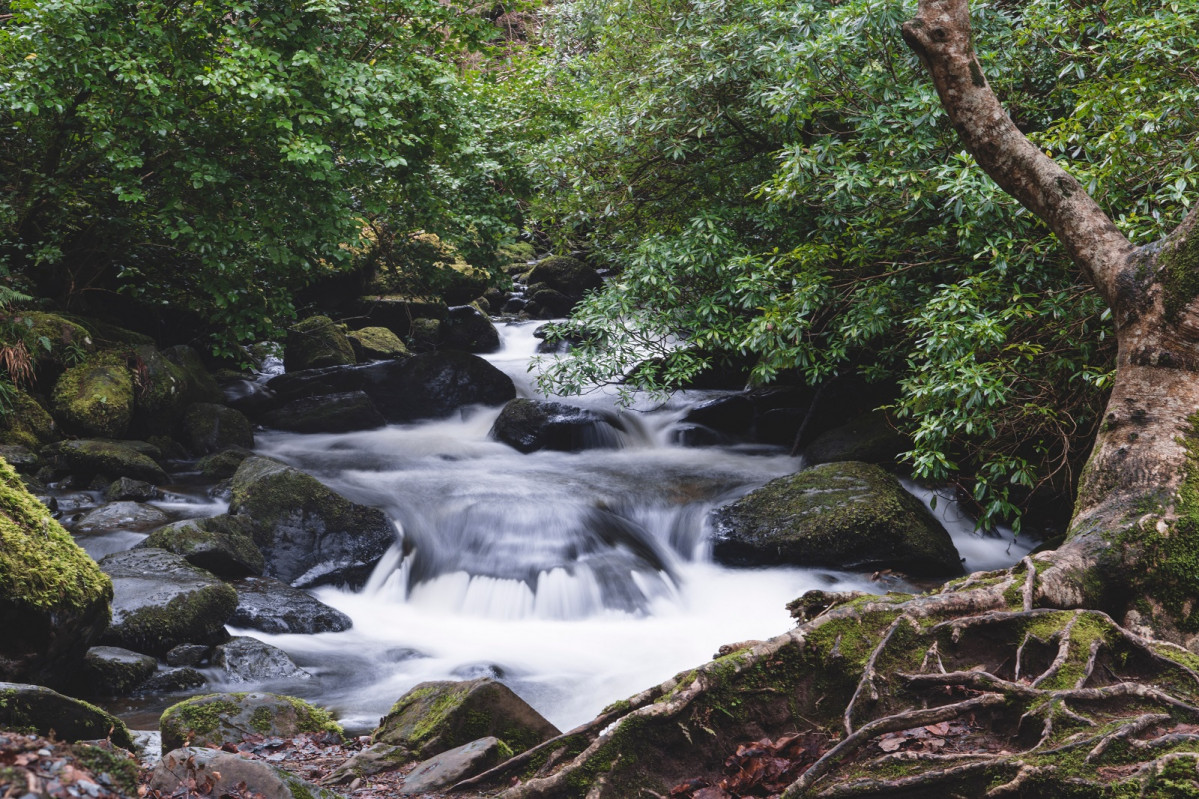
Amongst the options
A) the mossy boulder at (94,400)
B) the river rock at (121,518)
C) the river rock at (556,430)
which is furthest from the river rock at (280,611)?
the river rock at (556,430)

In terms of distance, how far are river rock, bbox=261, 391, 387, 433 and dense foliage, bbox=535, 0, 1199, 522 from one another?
182 inches

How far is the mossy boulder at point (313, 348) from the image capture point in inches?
653

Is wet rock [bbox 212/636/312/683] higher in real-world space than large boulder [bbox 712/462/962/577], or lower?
lower

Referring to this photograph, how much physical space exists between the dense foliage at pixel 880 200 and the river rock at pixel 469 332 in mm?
6165

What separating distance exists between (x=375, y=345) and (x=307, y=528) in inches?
340

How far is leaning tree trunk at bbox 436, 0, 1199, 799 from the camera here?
287 cm

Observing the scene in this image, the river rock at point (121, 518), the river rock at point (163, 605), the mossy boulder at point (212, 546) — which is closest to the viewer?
the river rock at point (163, 605)

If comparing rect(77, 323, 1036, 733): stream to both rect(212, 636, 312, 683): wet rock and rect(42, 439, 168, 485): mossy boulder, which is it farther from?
rect(42, 439, 168, 485): mossy boulder

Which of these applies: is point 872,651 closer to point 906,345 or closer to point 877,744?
point 877,744

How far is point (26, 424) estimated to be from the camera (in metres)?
10.9

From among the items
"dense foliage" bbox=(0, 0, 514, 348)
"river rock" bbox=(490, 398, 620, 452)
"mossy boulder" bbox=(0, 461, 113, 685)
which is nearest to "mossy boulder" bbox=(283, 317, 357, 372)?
"dense foliage" bbox=(0, 0, 514, 348)

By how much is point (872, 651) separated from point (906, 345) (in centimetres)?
754

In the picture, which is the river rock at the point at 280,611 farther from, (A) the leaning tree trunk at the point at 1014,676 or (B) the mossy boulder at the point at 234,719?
(A) the leaning tree trunk at the point at 1014,676

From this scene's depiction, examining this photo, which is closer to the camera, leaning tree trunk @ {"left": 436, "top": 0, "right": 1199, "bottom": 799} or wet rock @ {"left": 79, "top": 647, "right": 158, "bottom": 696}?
leaning tree trunk @ {"left": 436, "top": 0, "right": 1199, "bottom": 799}
